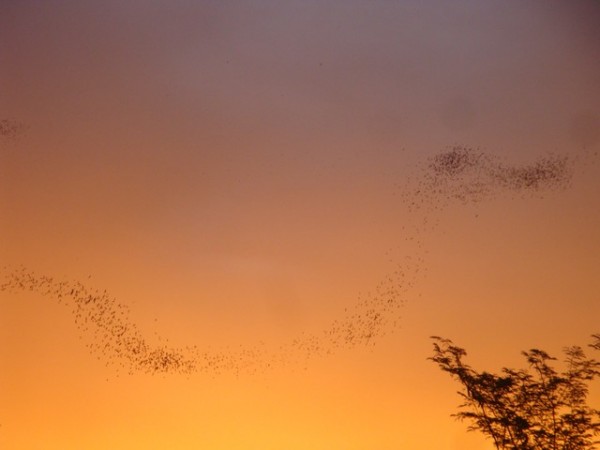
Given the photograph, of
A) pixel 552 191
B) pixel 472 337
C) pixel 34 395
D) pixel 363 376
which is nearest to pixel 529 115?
pixel 552 191

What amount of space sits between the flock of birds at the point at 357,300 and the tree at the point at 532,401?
1.08 metres

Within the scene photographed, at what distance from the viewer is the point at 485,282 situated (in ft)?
25.7

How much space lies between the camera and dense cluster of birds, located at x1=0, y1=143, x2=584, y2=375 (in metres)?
7.47

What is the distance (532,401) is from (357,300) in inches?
99.6

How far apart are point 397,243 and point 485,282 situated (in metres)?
1.33

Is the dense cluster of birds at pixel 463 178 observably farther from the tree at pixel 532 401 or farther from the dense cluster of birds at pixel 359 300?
the tree at pixel 532 401

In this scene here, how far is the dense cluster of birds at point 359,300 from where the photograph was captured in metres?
7.47

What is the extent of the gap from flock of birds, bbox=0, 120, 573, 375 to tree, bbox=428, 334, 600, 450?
1076 millimetres

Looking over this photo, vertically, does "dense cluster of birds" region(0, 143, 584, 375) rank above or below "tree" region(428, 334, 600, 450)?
above

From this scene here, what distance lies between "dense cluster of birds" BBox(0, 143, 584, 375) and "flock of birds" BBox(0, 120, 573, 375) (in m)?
0.01

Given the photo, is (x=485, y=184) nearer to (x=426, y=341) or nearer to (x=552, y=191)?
(x=552, y=191)

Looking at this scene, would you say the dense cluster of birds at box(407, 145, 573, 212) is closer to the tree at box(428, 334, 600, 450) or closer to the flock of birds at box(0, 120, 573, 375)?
the flock of birds at box(0, 120, 573, 375)

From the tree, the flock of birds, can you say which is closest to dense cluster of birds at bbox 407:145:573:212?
the flock of birds

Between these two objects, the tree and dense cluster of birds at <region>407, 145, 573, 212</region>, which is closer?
the tree
